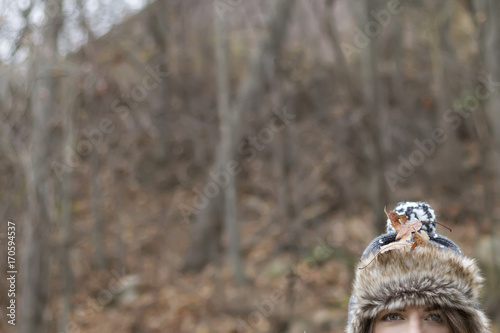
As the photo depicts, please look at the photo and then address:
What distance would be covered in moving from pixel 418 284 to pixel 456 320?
206 millimetres

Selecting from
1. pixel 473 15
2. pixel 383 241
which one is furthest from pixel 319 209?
pixel 383 241

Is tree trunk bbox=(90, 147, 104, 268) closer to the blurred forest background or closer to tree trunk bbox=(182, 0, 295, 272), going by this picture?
the blurred forest background

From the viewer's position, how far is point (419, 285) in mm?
2291

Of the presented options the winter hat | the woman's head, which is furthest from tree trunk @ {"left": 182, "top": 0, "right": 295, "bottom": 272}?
the woman's head

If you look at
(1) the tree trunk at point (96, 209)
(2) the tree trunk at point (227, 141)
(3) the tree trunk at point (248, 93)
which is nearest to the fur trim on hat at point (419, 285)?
(3) the tree trunk at point (248, 93)

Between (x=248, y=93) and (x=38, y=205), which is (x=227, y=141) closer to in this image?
(x=248, y=93)

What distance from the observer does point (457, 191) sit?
39.5 ft

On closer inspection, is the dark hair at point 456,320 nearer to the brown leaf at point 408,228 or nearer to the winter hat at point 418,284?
the winter hat at point 418,284

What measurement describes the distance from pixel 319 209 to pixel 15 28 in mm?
8506

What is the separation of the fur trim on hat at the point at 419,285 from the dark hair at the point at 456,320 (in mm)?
16

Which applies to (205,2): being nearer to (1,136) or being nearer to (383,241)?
(1,136)

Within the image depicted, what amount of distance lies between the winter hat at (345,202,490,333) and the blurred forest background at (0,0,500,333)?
3699mm

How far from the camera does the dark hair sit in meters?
2.25

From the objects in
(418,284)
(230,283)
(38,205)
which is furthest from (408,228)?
(230,283)
